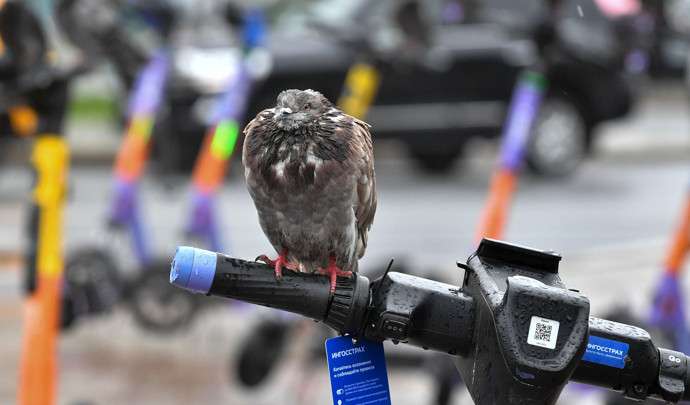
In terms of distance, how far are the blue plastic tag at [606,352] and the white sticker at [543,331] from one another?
0.17m

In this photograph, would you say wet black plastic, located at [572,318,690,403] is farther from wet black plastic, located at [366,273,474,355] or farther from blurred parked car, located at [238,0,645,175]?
blurred parked car, located at [238,0,645,175]

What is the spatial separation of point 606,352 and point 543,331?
0.21 metres

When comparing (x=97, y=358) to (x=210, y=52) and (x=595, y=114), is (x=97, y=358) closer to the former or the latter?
(x=210, y=52)

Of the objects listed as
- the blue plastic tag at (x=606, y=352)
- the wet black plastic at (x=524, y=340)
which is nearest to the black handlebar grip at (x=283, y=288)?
the wet black plastic at (x=524, y=340)

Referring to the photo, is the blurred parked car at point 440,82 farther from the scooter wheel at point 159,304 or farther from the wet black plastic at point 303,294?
the wet black plastic at point 303,294

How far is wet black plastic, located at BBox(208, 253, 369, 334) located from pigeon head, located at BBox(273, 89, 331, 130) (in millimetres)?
443

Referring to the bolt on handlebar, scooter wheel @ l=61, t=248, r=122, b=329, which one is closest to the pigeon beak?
the bolt on handlebar

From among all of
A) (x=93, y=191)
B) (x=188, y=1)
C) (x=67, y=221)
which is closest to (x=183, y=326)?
(x=67, y=221)

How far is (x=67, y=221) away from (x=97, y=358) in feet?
12.6

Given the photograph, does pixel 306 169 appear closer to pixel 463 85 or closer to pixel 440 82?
pixel 440 82

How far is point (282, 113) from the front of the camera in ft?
6.80

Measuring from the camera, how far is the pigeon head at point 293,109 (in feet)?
6.79

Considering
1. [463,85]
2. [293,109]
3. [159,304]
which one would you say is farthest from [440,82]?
[293,109]

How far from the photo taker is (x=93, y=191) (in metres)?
11.2
